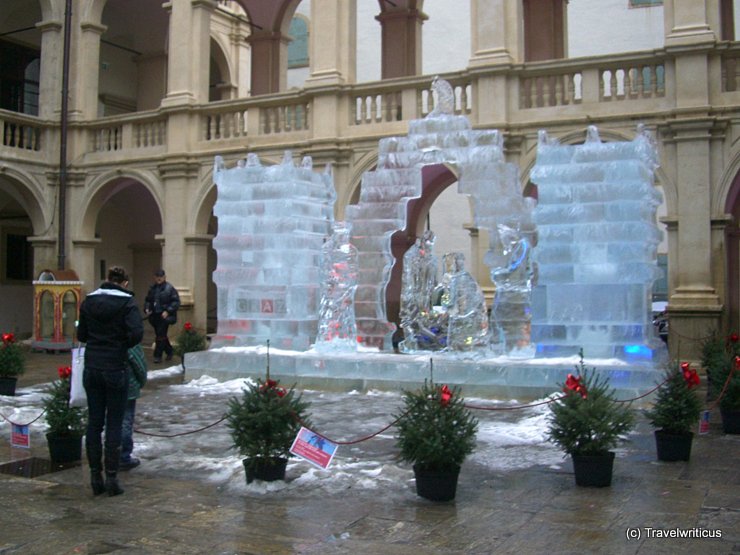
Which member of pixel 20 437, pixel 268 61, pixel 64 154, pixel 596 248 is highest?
pixel 268 61

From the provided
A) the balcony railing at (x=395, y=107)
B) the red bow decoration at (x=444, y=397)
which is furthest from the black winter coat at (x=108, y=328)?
the balcony railing at (x=395, y=107)

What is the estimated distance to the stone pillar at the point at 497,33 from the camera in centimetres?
1659

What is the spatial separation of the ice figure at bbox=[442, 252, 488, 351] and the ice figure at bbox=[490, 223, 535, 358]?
0.27 m

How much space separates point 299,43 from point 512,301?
22.4m

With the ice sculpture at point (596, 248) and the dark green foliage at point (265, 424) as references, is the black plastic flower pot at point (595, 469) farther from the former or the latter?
the ice sculpture at point (596, 248)

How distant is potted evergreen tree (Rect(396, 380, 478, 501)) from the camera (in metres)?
6.48

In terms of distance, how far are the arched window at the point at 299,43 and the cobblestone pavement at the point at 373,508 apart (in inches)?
1013

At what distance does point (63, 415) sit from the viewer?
7922 millimetres

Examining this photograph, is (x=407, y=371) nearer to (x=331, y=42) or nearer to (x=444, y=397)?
(x=444, y=397)

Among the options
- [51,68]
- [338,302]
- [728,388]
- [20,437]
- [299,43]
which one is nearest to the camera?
[20,437]

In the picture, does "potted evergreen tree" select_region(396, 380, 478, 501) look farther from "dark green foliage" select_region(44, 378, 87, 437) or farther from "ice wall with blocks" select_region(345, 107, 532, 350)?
"ice wall with blocks" select_region(345, 107, 532, 350)

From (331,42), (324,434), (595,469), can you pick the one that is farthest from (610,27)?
(595,469)

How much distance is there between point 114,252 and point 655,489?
2256 cm

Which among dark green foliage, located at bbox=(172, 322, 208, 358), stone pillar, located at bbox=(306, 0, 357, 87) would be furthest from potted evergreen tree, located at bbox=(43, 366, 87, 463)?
stone pillar, located at bbox=(306, 0, 357, 87)
